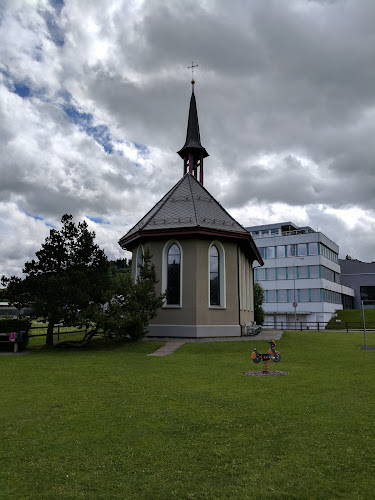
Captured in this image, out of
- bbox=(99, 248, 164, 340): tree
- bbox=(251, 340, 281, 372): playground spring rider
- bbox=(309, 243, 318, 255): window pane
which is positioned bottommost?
bbox=(251, 340, 281, 372): playground spring rider

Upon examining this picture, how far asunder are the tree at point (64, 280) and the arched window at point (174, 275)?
13.3 feet

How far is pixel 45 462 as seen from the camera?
4.28 metres

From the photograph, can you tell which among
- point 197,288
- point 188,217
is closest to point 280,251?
point 188,217

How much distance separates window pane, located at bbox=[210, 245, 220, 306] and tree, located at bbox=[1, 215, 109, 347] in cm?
591

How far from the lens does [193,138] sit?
86.6 feet

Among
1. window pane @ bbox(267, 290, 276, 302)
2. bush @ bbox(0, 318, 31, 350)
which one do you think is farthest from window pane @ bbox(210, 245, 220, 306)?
window pane @ bbox(267, 290, 276, 302)

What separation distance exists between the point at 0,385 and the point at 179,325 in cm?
1096

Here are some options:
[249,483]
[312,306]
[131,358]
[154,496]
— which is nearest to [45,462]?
[154,496]

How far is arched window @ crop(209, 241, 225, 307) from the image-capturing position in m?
19.7

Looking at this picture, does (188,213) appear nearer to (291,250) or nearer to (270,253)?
(291,250)

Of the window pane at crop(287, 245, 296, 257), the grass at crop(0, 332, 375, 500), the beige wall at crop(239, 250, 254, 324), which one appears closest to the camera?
the grass at crop(0, 332, 375, 500)

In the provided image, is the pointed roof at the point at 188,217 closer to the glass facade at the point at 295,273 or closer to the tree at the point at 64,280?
the tree at the point at 64,280

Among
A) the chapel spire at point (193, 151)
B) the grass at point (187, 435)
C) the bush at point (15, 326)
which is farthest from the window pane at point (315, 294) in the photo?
the grass at point (187, 435)

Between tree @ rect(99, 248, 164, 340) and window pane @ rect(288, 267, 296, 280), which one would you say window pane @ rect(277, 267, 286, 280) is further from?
tree @ rect(99, 248, 164, 340)
